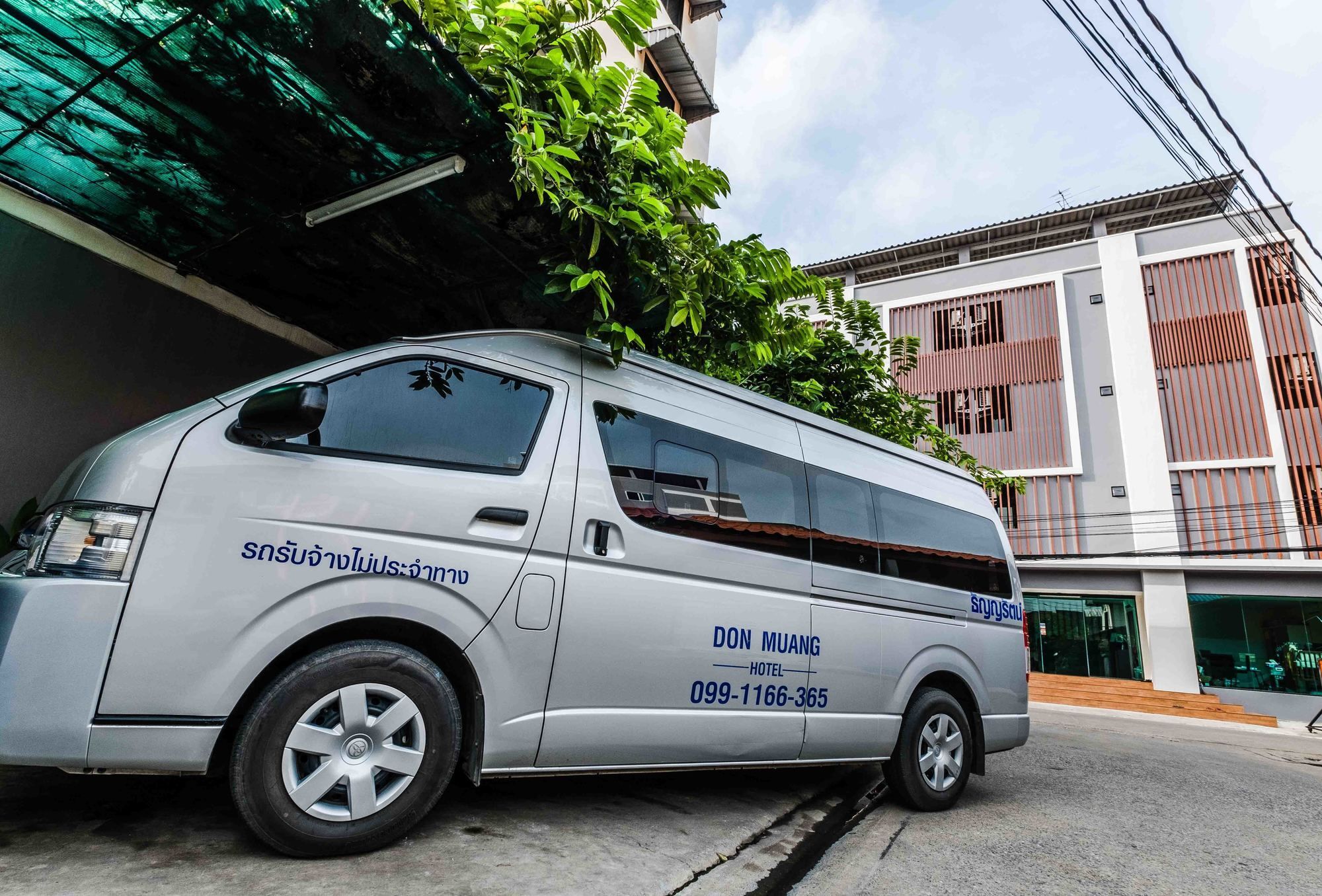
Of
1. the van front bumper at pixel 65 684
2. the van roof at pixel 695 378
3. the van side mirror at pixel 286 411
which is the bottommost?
the van front bumper at pixel 65 684

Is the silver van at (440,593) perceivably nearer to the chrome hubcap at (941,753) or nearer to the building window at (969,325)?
the chrome hubcap at (941,753)

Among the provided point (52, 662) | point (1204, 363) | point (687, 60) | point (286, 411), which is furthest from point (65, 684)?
point (1204, 363)

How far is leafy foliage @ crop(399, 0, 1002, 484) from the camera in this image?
334cm

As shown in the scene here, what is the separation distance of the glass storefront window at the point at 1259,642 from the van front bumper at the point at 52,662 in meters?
26.5

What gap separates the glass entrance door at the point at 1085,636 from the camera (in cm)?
2233

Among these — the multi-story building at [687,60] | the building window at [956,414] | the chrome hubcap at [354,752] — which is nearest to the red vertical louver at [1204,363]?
the building window at [956,414]

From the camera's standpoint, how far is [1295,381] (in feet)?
69.6

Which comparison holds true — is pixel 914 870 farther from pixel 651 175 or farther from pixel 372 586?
pixel 651 175

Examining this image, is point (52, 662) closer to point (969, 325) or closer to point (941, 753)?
point (941, 753)

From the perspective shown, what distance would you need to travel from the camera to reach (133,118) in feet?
12.8

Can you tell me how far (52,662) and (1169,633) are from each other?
26.4 metres

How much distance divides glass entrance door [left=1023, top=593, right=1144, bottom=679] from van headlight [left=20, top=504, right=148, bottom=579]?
81.3 ft

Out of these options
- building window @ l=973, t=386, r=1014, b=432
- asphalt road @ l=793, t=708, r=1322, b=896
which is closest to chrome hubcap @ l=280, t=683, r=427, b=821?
asphalt road @ l=793, t=708, r=1322, b=896

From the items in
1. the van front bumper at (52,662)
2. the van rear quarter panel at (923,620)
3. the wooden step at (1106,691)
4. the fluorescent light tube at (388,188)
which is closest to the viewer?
the van front bumper at (52,662)
